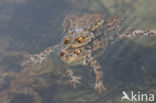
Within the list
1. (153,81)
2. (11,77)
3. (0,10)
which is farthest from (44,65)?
(0,10)

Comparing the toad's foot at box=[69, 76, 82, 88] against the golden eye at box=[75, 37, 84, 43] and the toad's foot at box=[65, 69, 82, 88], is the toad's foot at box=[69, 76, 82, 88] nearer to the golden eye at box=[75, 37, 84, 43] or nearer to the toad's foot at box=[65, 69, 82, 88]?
→ the toad's foot at box=[65, 69, 82, 88]

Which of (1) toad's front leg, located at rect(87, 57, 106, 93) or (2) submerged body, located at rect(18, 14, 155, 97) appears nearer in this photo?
(1) toad's front leg, located at rect(87, 57, 106, 93)

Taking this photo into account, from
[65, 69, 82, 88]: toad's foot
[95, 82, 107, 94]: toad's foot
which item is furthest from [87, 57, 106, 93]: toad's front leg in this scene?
[65, 69, 82, 88]: toad's foot

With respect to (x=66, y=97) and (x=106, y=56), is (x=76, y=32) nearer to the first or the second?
(x=106, y=56)

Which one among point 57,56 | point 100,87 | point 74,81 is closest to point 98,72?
point 100,87

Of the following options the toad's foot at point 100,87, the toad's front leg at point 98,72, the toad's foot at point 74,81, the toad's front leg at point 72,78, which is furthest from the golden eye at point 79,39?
the toad's foot at point 100,87

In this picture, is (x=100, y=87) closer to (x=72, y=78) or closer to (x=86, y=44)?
(x=72, y=78)
